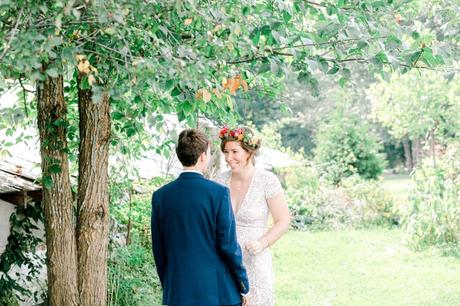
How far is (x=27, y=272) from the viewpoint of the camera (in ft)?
21.7

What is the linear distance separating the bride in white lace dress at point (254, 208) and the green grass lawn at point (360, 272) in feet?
11.6

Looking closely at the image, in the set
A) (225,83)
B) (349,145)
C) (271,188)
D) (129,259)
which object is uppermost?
(349,145)

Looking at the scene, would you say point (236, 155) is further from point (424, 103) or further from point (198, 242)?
point (424, 103)

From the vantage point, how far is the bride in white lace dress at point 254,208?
482 centimetres

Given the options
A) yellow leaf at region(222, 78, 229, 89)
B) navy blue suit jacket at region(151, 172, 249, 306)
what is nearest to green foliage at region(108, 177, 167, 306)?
navy blue suit jacket at region(151, 172, 249, 306)

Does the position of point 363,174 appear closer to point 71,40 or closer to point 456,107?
point 456,107

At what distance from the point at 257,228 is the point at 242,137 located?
0.56m

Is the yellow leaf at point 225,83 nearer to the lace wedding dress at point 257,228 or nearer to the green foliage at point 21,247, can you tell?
the lace wedding dress at point 257,228

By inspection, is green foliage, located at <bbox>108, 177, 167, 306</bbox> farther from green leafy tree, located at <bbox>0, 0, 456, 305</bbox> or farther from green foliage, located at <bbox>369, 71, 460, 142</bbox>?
green foliage, located at <bbox>369, 71, 460, 142</bbox>

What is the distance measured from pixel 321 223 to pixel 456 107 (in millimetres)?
3443

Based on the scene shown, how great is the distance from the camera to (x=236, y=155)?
16.0ft

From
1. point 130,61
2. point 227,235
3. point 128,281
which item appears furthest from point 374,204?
point 130,61

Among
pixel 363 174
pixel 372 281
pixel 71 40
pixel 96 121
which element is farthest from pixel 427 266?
pixel 363 174

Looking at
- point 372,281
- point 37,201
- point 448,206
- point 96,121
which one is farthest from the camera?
point 448,206
